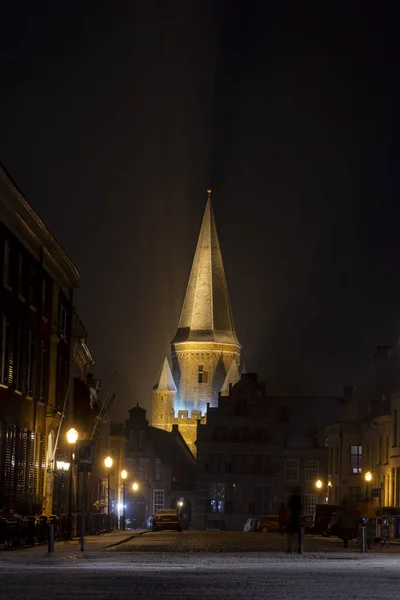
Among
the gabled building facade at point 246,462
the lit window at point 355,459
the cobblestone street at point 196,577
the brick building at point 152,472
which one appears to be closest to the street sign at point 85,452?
the cobblestone street at point 196,577

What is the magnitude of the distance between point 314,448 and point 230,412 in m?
10.7

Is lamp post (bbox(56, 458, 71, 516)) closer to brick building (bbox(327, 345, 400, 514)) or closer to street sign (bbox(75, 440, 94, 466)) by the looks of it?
street sign (bbox(75, 440, 94, 466))

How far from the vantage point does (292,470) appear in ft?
468

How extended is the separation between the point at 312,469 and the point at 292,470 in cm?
222

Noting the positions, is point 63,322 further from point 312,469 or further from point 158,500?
point 158,500

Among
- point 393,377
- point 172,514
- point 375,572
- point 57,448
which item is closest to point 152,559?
point 375,572

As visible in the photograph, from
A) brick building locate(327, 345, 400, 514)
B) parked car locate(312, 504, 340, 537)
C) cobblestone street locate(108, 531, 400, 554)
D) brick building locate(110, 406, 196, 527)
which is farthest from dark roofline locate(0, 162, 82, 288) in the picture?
brick building locate(110, 406, 196, 527)

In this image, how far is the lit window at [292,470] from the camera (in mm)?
142000

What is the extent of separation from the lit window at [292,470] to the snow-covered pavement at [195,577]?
107159 mm

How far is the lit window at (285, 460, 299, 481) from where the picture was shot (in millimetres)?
142000

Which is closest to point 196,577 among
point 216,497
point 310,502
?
point 310,502

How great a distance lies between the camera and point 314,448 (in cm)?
14488

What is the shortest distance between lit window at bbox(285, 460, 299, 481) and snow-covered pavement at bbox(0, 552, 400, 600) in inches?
4219

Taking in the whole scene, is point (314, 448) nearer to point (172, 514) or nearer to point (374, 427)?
point (374, 427)
